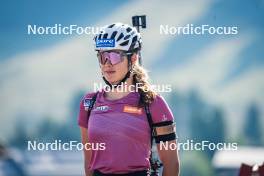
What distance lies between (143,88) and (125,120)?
190mm

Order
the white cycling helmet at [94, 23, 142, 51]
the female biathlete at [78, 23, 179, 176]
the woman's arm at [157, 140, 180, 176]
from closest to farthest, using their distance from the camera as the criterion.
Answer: the female biathlete at [78, 23, 179, 176], the woman's arm at [157, 140, 180, 176], the white cycling helmet at [94, 23, 142, 51]

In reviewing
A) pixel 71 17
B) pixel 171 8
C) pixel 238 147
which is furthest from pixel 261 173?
pixel 71 17

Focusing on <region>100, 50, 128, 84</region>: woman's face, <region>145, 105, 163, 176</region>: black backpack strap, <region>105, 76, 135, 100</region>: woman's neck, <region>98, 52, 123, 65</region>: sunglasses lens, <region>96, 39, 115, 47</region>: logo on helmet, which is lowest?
<region>145, 105, 163, 176</region>: black backpack strap

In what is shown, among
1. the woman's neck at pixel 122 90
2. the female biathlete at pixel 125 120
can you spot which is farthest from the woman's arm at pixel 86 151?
the woman's neck at pixel 122 90

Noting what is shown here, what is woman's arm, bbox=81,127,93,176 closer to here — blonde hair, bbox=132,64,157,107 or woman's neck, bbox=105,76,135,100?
woman's neck, bbox=105,76,135,100

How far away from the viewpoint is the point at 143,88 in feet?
9.21

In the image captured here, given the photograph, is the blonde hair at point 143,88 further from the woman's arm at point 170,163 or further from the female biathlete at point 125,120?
the woman's arm at point 170,163

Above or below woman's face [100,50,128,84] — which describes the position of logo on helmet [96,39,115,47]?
above

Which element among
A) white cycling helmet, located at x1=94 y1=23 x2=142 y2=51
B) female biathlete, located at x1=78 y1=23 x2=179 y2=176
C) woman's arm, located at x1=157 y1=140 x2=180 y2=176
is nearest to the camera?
female biathlete, located at x1=78 y1=23 x2=179 y2=176

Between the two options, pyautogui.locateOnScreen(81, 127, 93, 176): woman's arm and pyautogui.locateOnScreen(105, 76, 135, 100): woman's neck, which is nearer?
pyautogui.locateOnScreen(105, 76, 135, 100): woman's neck

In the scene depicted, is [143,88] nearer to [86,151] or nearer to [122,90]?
[122,90]

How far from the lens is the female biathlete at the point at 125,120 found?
2.70m

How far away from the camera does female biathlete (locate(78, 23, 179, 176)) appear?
2.70 metres

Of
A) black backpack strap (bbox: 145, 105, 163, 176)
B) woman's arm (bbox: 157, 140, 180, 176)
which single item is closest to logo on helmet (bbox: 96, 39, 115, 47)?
black backpack strap (bbox: 145, 105, 163, 176)
